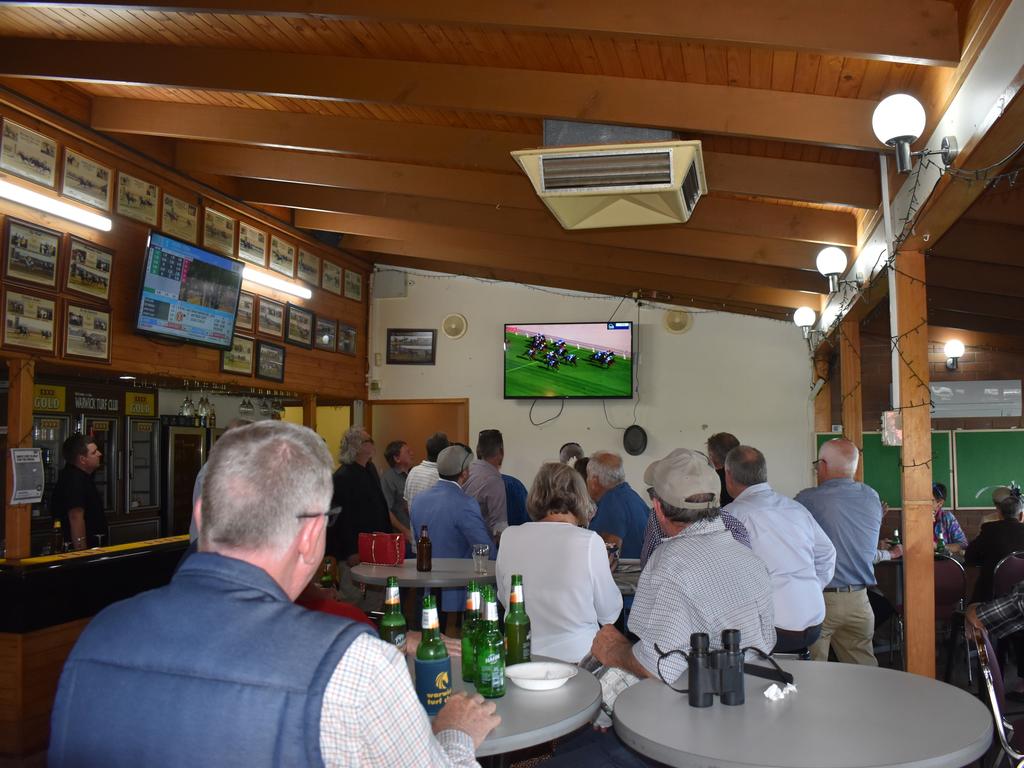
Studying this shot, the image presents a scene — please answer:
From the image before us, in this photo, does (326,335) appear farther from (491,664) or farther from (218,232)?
(491,664)

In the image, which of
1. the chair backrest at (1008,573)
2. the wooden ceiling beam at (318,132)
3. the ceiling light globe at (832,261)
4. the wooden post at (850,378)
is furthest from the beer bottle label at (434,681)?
the wooden post at (850,378)

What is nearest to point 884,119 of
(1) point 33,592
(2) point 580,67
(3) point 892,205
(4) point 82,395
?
(3) point 892,205

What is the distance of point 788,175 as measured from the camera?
523 centimetres

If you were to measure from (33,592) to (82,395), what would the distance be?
11.7 feet

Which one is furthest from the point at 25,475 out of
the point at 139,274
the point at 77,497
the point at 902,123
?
the point at 902,123

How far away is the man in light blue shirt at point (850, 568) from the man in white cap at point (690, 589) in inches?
91.3

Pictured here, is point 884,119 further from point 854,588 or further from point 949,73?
point 854,588

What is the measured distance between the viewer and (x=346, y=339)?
30.5 feet

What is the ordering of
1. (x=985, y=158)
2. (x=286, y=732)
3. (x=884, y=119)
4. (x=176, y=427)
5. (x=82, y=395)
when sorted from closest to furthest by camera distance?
(x=286, y=732) → (x=985, y=158) → (x=884, y=119) → (x=82, y=395) → (x=176, y=427)

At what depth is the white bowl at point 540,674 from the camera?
2439 mm

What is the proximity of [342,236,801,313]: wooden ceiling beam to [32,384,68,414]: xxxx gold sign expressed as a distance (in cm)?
322

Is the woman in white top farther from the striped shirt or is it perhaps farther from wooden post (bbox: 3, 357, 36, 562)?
wooden post (bbox: 3, 357, 36, 562)

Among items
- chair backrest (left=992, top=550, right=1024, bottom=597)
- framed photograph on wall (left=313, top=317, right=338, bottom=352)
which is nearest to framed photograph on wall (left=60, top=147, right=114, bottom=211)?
framed photograph on wall (left=313, top=317, right=338, bottom=352)

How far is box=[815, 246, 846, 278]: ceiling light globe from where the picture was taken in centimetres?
564
